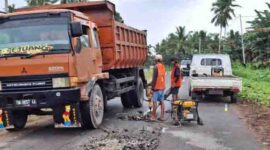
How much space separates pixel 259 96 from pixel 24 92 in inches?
477

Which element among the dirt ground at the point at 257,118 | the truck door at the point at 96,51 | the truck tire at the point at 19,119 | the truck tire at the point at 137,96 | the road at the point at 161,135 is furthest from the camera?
the truck tire at the point at 137,96

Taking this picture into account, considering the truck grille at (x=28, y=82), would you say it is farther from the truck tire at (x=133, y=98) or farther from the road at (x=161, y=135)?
the truck tire at (x=133, y=98)

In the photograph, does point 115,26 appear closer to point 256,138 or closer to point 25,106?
point 25,106

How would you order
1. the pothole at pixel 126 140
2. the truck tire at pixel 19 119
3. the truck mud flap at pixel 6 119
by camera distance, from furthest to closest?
the truck tire at pixel 19 119
the truck mud flap at pixel 6 119
the pothole at pixel 126 140

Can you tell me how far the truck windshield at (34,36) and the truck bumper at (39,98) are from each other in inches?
34.5

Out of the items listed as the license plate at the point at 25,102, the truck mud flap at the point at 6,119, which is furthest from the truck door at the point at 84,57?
the truck mud flap at the point at 6,119

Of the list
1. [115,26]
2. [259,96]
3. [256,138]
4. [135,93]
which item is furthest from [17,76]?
[259,96]

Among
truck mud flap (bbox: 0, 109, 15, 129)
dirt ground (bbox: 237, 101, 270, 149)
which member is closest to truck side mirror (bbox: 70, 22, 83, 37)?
truck mud flap (bbox: 0, 109, 15, 129)

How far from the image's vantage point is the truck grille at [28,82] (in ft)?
33.1

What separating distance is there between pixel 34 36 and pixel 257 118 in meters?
6.90

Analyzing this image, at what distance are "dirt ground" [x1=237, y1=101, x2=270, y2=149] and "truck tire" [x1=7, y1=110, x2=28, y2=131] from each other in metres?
5.60

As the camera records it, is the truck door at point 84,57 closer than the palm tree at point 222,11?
Yes

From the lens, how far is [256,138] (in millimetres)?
10031

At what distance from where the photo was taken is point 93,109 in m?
11.1
